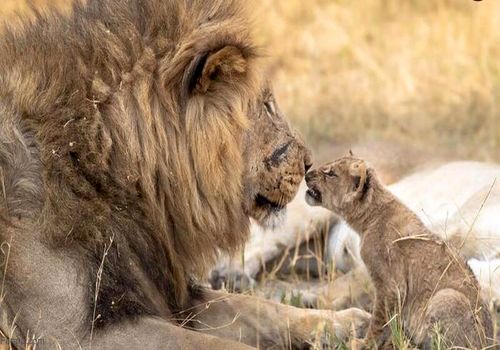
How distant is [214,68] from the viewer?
3.84m

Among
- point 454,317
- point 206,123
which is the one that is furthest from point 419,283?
point 206,123

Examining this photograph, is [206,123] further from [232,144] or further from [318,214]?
[318,214]

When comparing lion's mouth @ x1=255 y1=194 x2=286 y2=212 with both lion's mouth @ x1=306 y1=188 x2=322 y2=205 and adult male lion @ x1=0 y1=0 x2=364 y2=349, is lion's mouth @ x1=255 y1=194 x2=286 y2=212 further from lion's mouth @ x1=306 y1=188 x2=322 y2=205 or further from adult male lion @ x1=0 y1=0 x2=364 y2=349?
lion's mouth @ x1=306 y1=188 x2=322 y2=205

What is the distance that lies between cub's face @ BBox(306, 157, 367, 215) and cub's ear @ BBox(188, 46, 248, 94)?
75 centimetres

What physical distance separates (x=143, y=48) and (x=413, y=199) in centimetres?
258

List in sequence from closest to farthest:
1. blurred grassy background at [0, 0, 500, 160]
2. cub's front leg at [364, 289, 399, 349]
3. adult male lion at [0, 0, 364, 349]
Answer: adult male lion at [0, 0, 364, 349] → cub's front leg at [364, 289, 399, 349] → blurred grassy background at [0, 0, 500, 160]

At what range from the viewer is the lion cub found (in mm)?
4000

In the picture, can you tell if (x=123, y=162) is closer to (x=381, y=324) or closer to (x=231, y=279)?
(x=381, y=324)

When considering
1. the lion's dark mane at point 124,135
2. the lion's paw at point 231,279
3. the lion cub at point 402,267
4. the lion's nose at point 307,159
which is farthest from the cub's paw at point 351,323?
the lion's paw at point 231,279

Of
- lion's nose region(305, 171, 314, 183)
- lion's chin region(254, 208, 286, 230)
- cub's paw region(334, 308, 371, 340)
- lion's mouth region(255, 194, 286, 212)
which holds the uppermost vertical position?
lion's mouth region(255, 194, 286, 212)

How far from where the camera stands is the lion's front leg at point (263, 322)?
4.36m

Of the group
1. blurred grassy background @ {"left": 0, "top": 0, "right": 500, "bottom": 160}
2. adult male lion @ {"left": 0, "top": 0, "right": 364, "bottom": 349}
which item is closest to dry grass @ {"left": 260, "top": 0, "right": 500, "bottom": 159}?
blurred grassy background @ {"left": 0, "top": 0, "right": 500, "bottom": 160}

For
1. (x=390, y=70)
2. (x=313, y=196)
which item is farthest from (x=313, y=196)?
(x=390, y=70)

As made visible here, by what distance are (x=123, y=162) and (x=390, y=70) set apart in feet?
19.3
